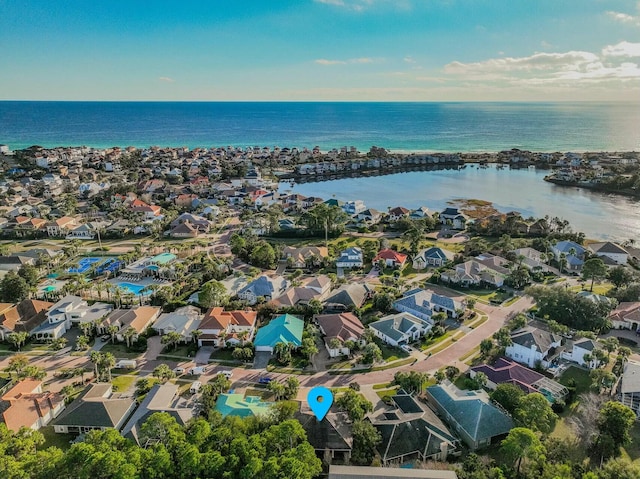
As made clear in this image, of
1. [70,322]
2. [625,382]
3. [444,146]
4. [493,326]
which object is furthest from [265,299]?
[444,146]

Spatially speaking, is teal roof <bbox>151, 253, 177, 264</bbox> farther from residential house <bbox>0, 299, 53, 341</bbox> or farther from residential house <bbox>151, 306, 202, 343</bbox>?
residential house <bbox>151, 306, 202, 343</bbox>

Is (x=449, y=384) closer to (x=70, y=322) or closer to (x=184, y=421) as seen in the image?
(x=184, y=421)

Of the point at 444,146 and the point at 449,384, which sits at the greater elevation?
the point at 444,146

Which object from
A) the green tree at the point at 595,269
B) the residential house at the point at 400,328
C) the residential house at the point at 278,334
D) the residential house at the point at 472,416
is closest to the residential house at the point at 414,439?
the residential house at the point at 472,416

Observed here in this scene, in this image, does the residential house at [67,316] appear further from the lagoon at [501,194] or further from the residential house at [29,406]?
the lagoon at [501,194]

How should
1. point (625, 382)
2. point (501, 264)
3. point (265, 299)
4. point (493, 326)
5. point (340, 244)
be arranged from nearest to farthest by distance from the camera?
point (625, 382) → point (493, 326) → point (265, 299) → point (501, 264) → point (340, 244)

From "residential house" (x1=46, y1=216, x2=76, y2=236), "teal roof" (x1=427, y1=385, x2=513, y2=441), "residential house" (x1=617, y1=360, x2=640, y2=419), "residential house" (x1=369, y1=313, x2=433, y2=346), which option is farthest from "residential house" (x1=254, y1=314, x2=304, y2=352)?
"residential house" (x1=46, y1=216, x2=76, y2=236)
